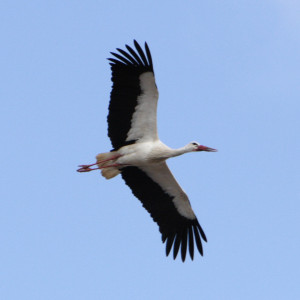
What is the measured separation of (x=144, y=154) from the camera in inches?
628

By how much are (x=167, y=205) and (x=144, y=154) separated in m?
1.43

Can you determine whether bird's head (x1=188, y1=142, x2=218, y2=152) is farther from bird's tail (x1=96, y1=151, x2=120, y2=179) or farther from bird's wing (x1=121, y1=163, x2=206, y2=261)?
bird's tail (x1=96, y1=151, x2=120, y2=179)

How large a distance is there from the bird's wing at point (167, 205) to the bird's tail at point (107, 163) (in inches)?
8.1

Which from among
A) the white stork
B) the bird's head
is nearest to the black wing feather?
the white stork

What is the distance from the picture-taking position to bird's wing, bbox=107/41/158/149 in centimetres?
1570

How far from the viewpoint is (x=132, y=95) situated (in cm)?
1579

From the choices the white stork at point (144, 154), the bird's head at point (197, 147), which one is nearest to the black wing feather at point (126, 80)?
the white stork at point (144, 154)

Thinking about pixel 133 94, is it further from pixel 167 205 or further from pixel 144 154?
pixel 167 205

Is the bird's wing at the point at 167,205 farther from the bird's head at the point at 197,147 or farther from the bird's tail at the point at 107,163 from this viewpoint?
the bird's head at the point at 197,147

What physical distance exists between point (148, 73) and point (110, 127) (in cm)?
128

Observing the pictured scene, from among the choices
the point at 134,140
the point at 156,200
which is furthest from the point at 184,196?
the point at 134,140

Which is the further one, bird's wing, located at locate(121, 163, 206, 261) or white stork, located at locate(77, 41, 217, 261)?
bird's wing, located at locate(121, 163, 206, 261)

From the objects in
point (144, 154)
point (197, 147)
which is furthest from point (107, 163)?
point (197, 147)

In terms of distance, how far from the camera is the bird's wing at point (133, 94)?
51.5ft
